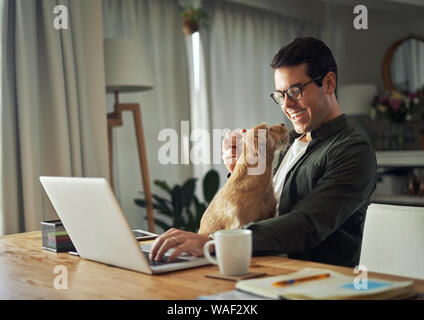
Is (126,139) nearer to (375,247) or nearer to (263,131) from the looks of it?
(263,131)

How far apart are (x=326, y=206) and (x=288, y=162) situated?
454 mm

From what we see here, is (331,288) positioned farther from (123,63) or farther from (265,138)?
(123,63)

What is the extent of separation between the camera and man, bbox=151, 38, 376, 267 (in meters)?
1.27

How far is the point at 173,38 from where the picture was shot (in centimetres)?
444

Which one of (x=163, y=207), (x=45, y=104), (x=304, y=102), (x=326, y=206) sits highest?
(x=45, y=104)

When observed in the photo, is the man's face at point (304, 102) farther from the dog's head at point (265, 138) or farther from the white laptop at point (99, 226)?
the white laptop at point (99, 226)

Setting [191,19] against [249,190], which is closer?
[249,190]

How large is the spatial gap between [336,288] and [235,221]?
2.05 feet

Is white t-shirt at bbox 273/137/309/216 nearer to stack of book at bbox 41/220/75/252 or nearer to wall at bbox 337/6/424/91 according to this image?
stack of book at bbox 41/220/75/252

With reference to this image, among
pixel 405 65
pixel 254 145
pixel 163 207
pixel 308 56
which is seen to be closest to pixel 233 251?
pixel 254 145

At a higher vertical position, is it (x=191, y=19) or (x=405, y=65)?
(x=191, y=19)

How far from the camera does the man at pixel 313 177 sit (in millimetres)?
1272

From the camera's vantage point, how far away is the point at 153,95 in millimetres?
4324

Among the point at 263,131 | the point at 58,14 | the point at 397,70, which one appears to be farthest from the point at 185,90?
the point at 263,131
